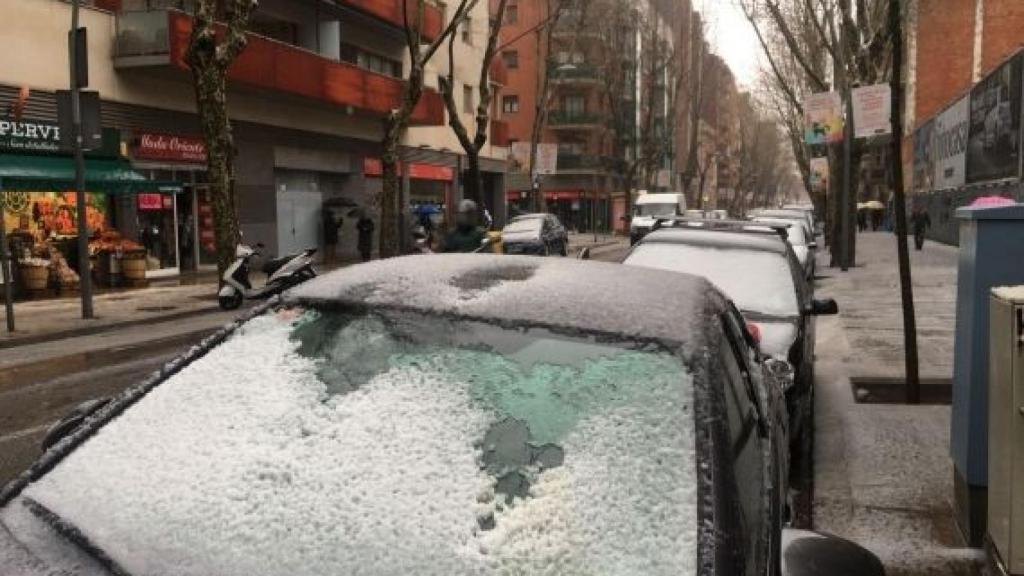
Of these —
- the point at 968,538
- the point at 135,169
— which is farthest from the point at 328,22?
the point at 968,538

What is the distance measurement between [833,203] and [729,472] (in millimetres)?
26708

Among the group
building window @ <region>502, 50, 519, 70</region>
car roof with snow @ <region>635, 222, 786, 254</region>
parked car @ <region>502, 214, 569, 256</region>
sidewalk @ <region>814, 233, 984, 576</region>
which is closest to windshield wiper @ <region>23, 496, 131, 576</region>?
sidewalk @ <region>814, 233, 984, 576</region>

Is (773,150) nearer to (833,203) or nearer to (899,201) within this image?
(833,203)

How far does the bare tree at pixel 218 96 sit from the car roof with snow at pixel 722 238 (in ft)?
35.8

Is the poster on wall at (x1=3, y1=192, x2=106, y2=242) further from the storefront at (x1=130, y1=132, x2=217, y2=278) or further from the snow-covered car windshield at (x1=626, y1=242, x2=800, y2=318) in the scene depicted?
the snow-covered car windshield at (x1=626, y1=242, x2=800, y2=318)

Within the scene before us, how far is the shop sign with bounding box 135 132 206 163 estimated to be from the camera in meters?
21.7

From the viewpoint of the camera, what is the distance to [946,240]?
35.9 m

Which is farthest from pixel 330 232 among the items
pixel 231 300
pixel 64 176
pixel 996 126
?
pixel 996 126

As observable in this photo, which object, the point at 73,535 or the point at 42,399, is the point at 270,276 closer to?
the point at 42,399

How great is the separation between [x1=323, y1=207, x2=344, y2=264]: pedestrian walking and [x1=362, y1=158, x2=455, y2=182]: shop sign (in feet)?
7.51

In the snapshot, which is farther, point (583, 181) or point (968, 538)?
point (583, 181)

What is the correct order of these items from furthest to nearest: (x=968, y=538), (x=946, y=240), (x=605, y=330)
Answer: (x=946, y=240) → (x=968, y=538) → (x=605, y=330)

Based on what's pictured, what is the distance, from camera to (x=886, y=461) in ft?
18.7

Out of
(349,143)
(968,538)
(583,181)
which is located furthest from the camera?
(583,181)
